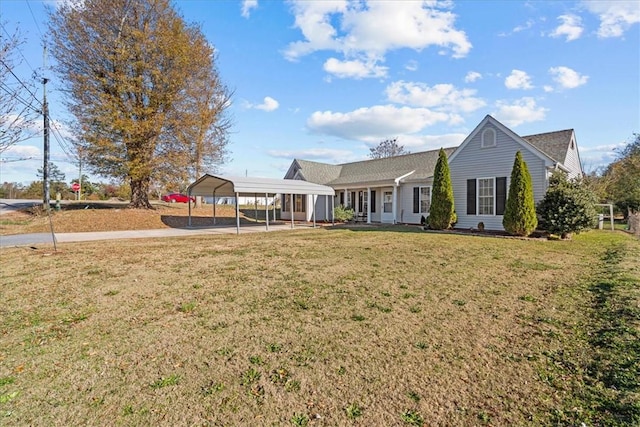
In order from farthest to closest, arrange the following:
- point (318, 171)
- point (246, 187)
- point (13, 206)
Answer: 1. point (318, 171)
2. point (13, 206)
3. point (246, 187)

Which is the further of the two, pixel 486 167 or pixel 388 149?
pixel 388 149

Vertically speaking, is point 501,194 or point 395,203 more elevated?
point 501,194

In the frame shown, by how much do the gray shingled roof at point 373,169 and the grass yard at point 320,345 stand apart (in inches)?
511

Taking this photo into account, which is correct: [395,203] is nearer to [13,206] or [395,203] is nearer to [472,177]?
[472,177]

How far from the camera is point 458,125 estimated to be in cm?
A: 2081

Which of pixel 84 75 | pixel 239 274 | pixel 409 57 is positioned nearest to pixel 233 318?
pixel 239 274

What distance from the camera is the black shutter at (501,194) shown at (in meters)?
14.0

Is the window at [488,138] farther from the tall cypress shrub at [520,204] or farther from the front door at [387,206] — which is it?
the front door at [387,206]

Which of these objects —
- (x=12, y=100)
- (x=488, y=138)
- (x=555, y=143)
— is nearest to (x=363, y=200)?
(x=488, y=138)

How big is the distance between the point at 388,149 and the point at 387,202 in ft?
85.0

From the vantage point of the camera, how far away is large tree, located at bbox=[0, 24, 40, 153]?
716cm

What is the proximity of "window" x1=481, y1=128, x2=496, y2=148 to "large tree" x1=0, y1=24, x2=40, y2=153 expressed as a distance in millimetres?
15812

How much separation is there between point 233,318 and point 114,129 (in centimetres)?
1787

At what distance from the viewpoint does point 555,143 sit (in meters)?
15.4
